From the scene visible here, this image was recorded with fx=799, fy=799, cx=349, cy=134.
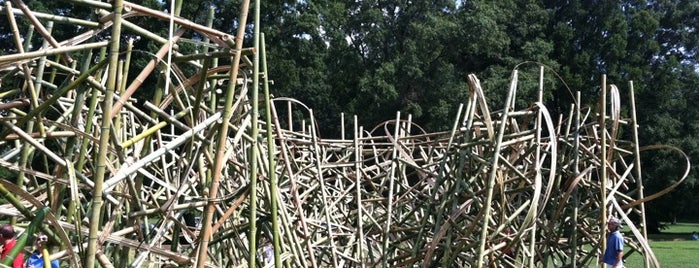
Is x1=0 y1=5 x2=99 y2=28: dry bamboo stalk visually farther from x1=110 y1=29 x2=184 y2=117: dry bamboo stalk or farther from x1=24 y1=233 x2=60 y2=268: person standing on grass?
x1=24 y1=233 x2=60 y2=268: person standing on grass

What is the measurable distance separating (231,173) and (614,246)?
3466mm

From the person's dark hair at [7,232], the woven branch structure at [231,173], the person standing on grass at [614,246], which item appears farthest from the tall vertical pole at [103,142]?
the person standing on grass at [614,246]

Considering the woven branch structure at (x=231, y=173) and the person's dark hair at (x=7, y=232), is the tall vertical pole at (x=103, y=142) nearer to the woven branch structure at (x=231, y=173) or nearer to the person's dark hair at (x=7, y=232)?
the woven branch structure at (x=231, y=173)

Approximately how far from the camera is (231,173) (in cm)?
752

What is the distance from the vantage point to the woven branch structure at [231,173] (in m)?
3.54

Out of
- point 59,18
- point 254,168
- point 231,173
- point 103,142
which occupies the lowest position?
point 231,173

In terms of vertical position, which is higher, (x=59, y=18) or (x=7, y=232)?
(x=59, y=18)

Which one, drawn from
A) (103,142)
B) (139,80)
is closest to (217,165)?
(139,80)

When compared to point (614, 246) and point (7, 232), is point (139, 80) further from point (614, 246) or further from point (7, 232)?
point (614, 246)

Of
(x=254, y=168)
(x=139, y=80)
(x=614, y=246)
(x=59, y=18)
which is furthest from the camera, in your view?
(x=614, y=246)

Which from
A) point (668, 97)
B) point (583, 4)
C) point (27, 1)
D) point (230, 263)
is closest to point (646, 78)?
point (668, 97)

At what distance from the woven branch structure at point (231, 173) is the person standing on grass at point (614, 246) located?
0.12 m

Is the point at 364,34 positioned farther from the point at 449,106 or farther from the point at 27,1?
the point at 27,1

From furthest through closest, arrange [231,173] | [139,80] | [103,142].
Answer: [231,173] → [139,80] → [103,142]
